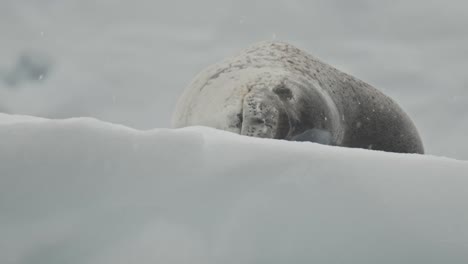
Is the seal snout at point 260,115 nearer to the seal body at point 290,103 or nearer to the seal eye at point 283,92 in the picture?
the seal body at point 290,103

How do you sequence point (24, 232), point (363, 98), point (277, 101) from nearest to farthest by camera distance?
1. point (24, 232)
2. point (277, 101)
3. point (363, 98)

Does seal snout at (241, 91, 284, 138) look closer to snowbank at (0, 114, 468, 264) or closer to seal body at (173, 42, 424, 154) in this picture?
seal body at (173, 42, 424, 154)

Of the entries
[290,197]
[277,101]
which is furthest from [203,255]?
[277,101]

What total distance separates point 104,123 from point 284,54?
437 cm

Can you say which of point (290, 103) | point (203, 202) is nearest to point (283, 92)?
point (290, 103)

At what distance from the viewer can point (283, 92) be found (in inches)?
183

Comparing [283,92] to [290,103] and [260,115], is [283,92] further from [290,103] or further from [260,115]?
[260,115]

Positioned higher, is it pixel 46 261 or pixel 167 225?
pixel 167 225

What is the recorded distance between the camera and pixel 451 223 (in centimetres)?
145

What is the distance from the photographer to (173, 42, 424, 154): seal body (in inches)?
172

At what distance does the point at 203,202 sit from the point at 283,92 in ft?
10.9

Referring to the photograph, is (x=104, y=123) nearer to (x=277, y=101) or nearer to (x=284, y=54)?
(x=277, y=101)

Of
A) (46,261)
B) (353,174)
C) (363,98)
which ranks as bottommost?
(46,261)

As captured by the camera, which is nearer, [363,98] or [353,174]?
[353,174]
